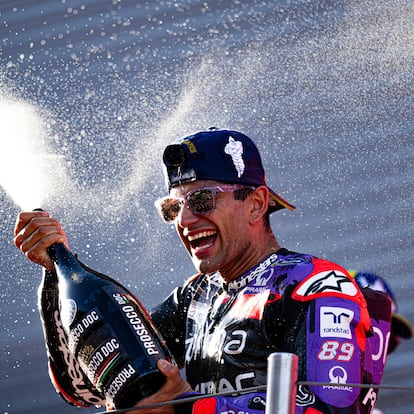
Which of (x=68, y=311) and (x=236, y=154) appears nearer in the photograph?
(x=68, y=311)

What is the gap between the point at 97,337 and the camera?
6.44ft

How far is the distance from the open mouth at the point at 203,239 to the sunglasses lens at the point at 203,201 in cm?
5

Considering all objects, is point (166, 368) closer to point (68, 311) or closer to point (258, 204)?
point (68, 311)

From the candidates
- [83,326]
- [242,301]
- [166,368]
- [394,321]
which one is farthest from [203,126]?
[166,368]

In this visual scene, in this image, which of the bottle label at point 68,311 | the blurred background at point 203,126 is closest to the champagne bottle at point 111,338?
the bottle label at point 68,311

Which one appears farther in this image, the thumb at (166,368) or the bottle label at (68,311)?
the bottle label at (68,311)

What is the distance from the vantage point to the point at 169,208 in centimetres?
234

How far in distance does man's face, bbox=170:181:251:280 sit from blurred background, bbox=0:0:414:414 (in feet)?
3.88

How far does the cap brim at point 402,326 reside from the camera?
3.33 metres

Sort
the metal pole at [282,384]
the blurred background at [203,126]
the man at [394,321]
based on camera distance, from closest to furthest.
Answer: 1. the metal pole at [282,384]
2. the man at [394,321]
3. the blurred background at [203,126]

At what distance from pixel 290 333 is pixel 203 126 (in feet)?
5.45

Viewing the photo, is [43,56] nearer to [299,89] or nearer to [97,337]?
[299,89]

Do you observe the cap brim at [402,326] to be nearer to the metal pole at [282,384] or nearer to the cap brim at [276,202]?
the cap brim at [276,202]

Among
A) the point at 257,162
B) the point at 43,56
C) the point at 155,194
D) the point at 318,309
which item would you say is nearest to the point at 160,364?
the point at 318,309
